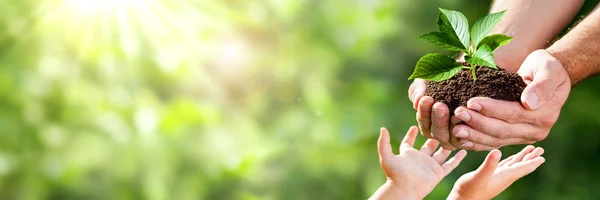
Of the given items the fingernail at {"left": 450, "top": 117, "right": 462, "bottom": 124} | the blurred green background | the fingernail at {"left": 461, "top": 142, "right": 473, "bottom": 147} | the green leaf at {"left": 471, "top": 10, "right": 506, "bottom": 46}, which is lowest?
the fingernail at {"left": 461, "top": 142, "right": 473, "bottom": 147}

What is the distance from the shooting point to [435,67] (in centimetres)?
77

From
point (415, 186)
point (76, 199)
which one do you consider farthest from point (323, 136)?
point (76, 199)

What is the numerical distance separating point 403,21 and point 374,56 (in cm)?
8

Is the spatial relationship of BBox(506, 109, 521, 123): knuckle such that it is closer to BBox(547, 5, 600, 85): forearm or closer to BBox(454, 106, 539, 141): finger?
BBox(454, 106, 539, 141): finger

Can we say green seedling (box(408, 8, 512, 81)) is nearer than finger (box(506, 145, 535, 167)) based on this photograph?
Yes

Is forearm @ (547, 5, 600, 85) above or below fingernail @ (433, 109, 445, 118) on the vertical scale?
above

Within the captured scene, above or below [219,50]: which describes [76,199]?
below

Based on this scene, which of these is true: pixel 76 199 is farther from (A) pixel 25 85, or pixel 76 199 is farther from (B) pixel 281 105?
(B) pixel 281 105

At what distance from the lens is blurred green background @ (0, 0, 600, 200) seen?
47.0 inches

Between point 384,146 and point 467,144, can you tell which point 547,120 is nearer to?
point 467,144

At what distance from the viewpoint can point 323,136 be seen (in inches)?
50.6

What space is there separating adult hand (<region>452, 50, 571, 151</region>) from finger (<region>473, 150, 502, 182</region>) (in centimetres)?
1

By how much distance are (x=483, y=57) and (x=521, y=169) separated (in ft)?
0.92

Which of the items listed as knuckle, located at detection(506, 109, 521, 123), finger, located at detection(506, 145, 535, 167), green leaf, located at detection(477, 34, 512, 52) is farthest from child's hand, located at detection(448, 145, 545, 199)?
green leaf, located at detection(477, 34, 512, 52)
